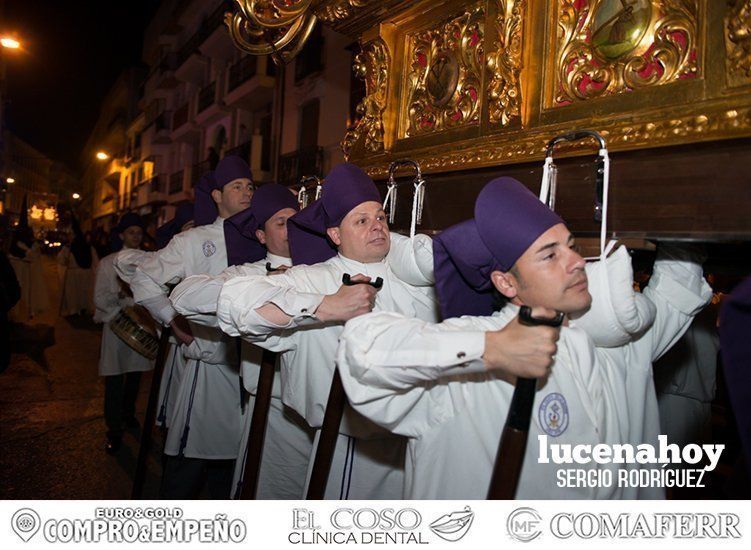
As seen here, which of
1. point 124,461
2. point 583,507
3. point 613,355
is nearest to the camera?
point 583,507

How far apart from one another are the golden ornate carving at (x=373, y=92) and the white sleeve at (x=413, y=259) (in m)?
0.50

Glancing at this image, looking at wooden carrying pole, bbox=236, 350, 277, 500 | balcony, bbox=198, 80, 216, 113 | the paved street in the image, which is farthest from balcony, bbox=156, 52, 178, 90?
wooden carrying pole, bbox=236, 350, 277, 500

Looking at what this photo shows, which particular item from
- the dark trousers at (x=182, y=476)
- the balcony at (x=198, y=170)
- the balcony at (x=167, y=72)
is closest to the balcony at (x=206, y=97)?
Answer: the balcony at (x=198, y=170)

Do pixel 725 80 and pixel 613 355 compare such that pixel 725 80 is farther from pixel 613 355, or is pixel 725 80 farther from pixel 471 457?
pixel 471 457

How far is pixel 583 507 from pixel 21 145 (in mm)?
47916

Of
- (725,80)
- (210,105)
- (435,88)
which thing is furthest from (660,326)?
(210,105)

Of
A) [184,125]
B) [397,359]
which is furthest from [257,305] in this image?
[184,125]

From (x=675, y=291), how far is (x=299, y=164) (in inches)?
551

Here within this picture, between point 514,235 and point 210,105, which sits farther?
point 210,105

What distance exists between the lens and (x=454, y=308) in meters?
2.03

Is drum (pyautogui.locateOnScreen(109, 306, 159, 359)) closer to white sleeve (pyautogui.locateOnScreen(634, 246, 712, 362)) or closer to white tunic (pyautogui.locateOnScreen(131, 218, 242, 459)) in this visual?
white tunic (pyautogui.locateOnScreen(131, 218, 242, 459))

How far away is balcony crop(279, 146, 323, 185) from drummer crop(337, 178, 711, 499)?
42.0ft

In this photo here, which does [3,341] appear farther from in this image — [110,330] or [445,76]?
[445,76]

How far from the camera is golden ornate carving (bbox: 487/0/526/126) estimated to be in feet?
6.64
